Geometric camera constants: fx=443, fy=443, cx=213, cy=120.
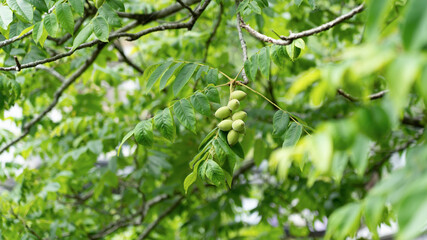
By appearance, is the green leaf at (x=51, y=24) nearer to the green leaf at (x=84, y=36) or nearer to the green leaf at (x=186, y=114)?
the green leaf at (x=84, y=36)

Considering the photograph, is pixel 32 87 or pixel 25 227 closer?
pixel 25 227

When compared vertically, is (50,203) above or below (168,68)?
below

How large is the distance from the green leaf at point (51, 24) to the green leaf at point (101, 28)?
0.52 feet

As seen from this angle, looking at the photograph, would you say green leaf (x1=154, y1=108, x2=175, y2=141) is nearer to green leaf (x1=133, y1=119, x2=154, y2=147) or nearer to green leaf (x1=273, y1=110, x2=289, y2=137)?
green leaf (x1=133, y1=119, x2=154, y2=147)

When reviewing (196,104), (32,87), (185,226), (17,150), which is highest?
(196,104)

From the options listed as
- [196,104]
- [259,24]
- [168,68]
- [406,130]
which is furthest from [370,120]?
[406,130]

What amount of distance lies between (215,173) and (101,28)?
2.68 feet

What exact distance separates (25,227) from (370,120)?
2634 mm

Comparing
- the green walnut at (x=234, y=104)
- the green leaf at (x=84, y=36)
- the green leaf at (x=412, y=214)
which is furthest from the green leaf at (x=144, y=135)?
the green leaf at (x=412, y=214)

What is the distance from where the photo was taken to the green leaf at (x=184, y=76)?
188cm

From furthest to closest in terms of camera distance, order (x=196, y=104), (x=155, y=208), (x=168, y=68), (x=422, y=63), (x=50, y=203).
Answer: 1. (x=155, y=208)
2. (x=50, y=203)
3. (x=168, y=68)
4. (x=196, y=104)
5. (x=422, y=63)

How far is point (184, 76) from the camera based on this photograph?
6.28ft

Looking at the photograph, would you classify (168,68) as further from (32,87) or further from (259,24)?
(32,87)

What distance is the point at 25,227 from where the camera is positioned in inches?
112
